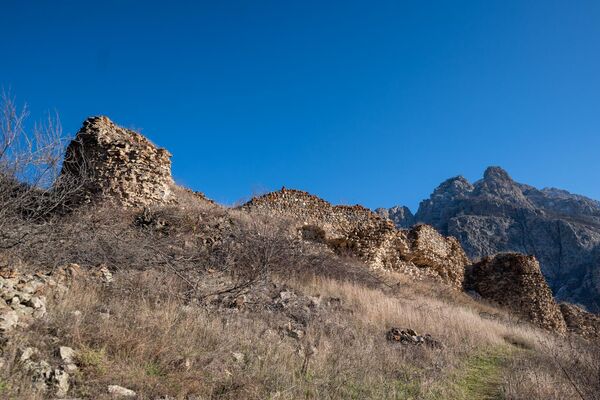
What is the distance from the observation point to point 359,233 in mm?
18016

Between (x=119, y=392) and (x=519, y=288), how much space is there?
20.9m

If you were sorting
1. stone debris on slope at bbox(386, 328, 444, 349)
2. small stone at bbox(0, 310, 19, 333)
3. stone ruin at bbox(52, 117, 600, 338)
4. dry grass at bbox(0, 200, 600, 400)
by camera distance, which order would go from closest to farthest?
small stone at bbox(0, 310, 19, 333) → dry grass at bbox(0, 200, 600, 400) → stone debris on slope at bbox(386, 328, 444, 349) → stone ruin at bbox(52, 117, 600, 338)

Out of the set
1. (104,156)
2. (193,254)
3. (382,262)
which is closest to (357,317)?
(193,254)

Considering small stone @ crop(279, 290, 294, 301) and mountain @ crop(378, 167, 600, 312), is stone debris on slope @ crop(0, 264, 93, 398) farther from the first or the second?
mountain @ crop(378, 167, 600, 312)

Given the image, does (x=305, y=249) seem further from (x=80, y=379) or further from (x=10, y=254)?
(x=80, y=379)

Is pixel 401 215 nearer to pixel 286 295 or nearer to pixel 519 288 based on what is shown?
pixel 519 288

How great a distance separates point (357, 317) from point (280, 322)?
6.16 ft

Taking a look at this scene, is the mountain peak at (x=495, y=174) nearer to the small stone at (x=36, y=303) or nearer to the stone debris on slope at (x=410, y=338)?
the stone debris on slope at (x=410, y=338)

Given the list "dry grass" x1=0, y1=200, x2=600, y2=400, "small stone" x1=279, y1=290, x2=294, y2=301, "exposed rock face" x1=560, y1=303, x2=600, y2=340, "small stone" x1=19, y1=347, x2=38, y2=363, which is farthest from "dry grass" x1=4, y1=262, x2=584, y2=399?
"exposed rock face" x1=560, y1=303, x2=600, y2=340

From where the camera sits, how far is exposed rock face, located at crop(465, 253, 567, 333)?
19.9 meters

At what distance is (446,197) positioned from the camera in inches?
3344

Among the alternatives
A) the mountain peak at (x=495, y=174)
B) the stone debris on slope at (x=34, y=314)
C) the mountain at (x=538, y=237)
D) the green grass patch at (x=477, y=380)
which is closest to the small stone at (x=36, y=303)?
the stone debris on slope at (x=34, y=314)

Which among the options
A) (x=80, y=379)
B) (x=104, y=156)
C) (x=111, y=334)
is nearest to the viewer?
(x=80, y=379)

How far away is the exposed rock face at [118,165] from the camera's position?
11617mm
